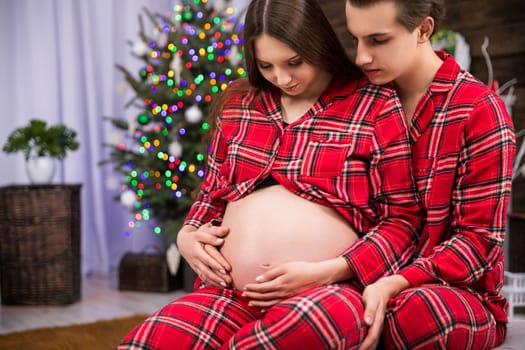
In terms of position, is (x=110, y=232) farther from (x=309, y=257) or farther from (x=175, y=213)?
(x=309, y=257)

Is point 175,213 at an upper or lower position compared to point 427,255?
lower

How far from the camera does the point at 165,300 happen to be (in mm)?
3334

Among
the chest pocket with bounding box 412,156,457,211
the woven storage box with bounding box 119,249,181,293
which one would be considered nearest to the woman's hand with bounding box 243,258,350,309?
the chest pocket with bounding box 412,156,457,211

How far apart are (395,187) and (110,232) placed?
3363 mm

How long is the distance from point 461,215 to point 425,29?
0.40 metres

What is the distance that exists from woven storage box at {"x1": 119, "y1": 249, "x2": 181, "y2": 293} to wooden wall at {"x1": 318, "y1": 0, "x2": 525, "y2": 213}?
5.81 feet

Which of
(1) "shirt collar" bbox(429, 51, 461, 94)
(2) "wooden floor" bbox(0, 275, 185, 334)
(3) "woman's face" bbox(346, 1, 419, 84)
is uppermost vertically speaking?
(3) "woman's face" bbox(346, 1, 419, 84)

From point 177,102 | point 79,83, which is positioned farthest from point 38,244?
point 79,83

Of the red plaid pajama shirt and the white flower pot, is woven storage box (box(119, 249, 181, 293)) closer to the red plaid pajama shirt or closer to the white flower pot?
the white flower pot

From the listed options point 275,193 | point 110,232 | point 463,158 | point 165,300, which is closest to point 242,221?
point 275,193

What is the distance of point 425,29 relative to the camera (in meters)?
1.42

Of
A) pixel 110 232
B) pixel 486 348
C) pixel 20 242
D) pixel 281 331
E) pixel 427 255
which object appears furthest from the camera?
pixel 110 232

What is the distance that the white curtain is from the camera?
416 centimetres

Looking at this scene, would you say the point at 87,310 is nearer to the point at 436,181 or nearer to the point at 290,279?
the point at 290,279
